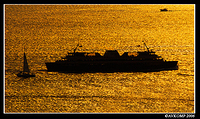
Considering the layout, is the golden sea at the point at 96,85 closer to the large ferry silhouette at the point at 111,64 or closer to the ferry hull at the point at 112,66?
the ferry hull at the point at 112,66

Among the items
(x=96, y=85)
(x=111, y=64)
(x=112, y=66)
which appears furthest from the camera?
(x=111, y=64)

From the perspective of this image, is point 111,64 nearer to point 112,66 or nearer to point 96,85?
point 112,66

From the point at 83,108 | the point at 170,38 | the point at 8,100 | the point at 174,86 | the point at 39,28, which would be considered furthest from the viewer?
the point at 39,28

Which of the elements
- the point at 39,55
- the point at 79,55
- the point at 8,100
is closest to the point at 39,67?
the point at 79,55

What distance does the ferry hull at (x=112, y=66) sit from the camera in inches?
3600

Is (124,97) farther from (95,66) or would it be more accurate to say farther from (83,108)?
(95,66)

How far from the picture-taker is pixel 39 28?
191 meters

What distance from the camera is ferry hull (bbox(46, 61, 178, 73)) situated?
91438 mm

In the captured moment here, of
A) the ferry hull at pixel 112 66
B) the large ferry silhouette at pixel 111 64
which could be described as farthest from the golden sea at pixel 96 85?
the large ferry silhouette at pixel 111 64

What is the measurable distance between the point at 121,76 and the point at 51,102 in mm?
26656

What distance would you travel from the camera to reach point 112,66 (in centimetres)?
9231

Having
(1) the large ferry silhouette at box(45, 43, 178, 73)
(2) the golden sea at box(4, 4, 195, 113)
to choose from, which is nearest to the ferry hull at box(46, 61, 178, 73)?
(1) the large ferry silhouette at box(45, 43, 178, 73)

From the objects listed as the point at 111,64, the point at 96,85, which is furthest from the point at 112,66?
the point at 96,85

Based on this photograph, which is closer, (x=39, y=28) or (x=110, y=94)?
(x=110, y=94)
